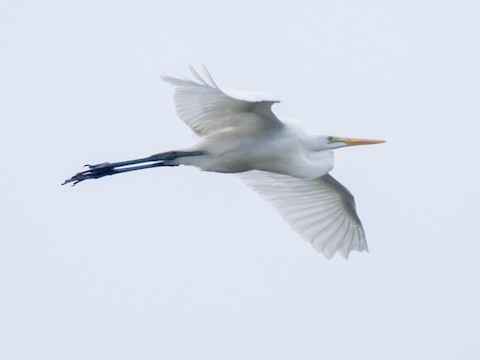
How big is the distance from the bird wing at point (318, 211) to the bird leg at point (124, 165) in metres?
1.67

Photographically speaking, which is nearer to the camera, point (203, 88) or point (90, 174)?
point (203, 88)

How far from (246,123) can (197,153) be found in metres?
0.47

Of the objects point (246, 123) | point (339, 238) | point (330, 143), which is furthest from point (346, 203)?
point (246, 123)

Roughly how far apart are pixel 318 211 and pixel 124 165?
2296mm

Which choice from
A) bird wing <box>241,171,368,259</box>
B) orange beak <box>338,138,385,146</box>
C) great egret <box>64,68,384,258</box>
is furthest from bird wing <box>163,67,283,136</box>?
bird wing <box>241,171,368,259</box>

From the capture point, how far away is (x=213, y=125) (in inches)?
416

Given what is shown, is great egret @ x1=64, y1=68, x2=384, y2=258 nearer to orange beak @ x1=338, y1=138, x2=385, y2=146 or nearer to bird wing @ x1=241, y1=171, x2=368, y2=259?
orange beak @ x1=338, y1=138, x2=385, y2=146

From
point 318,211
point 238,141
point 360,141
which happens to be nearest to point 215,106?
point 238,141

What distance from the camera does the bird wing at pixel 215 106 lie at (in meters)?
9.55

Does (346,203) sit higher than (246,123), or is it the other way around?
(246,123)

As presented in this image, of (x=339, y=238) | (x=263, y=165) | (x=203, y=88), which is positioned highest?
(x=203, y=88)

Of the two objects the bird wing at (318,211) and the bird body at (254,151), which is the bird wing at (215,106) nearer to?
the bird body at (254,151)

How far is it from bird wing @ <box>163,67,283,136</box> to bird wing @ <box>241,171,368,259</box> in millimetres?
1693

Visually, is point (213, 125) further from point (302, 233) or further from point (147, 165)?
point (302, 233)
